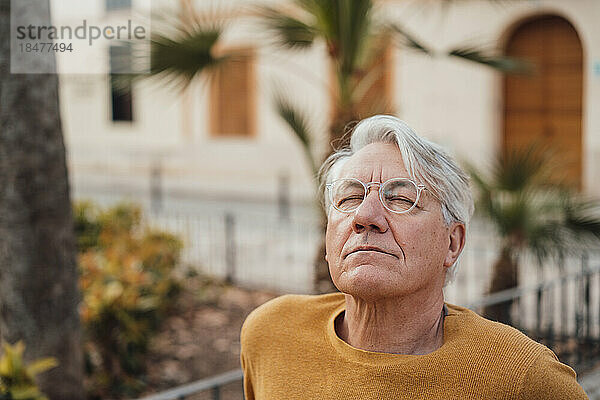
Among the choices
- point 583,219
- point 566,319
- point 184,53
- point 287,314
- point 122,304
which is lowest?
point 566,319

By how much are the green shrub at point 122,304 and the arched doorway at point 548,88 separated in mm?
9492

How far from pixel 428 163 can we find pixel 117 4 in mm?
21938

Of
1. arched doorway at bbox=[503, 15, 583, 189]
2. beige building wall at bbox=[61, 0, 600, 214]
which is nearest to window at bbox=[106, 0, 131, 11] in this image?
beige building wall at bbox=[61, 0, 600, 214]

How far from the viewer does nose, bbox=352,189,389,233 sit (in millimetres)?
1717

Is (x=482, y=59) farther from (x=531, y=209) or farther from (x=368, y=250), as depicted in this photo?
(x=368, y=250)

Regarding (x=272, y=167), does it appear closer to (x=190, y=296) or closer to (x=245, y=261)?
(x=245, y=261)

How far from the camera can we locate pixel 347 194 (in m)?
1.83

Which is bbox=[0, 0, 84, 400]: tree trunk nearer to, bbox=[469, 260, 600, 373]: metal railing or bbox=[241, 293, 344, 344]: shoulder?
bbox=[469, 260, 600, 373]: metal railing

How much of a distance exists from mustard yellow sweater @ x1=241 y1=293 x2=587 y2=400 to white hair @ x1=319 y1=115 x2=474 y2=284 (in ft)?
0.82

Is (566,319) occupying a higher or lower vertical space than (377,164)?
→ lower

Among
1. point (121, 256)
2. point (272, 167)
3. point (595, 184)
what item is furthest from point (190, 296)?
point (272, 167)

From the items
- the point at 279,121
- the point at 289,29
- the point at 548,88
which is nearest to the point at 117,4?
the point at 279,121

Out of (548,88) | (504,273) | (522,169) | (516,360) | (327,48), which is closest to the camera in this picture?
(516,360)

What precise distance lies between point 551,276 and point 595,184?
19.8 ft
